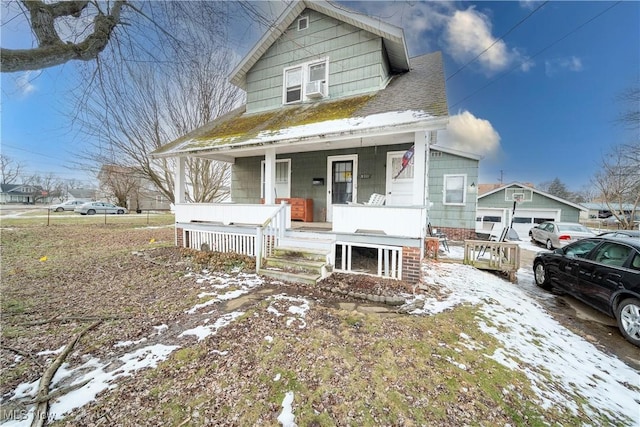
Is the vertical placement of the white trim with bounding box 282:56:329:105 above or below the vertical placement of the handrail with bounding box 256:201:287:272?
above

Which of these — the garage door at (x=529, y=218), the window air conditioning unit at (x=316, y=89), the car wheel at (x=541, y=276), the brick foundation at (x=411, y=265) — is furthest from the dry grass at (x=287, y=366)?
the garage door at (x=529, y=218)

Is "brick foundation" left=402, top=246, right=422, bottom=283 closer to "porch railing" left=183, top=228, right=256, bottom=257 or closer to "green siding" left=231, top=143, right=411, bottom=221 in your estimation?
"green siding" left=231, top=143, right=411, bottom=221

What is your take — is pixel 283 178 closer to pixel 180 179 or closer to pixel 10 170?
pixel 180 179

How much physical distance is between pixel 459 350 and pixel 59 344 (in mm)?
4969

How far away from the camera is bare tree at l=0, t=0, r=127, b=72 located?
115 inches

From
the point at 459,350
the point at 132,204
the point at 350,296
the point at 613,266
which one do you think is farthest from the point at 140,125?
the point at 132,204

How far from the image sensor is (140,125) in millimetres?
13062

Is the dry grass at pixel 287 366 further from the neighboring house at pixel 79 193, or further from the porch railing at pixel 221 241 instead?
the neighboring house at pixel 79 193

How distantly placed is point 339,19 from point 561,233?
47.7 feet

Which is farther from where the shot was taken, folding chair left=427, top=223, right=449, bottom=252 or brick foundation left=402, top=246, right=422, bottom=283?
folding chair left=427, top=223, right=449, bottom=252

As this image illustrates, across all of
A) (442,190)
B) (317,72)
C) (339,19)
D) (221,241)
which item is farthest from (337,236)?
(442,190)

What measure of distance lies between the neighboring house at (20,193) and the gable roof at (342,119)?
7672cm

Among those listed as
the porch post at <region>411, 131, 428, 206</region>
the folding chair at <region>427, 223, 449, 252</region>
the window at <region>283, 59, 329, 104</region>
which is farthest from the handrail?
the folding chair at <region>427, 223, 449, 252</region>

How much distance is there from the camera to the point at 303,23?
28.7 feet
